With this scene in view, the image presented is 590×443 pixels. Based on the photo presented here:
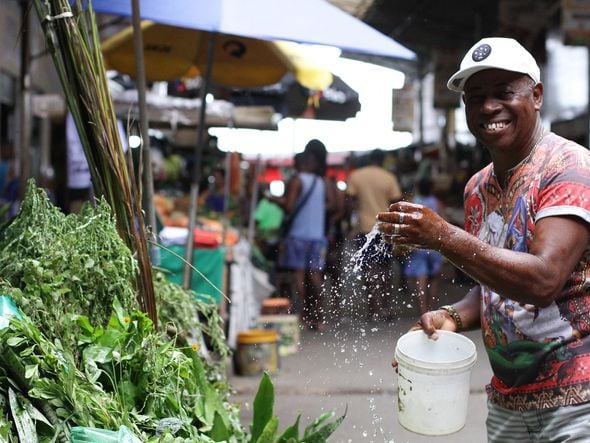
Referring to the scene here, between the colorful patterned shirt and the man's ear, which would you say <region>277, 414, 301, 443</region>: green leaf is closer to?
the colorful patterned shirt

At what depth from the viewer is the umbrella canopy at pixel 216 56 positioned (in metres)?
6.69

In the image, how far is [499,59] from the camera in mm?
2236

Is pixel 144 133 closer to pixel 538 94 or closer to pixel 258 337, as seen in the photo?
pixel 538 94

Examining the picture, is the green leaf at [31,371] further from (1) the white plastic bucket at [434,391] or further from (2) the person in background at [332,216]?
(2) the person in background at [332,216]

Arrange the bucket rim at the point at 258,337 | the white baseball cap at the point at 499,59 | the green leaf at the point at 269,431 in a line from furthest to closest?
the bucket rim at the point at 258,337, the green leaf at the point at 269,431, the white baseball cap at the point at 499,59

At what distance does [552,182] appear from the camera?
2156mm

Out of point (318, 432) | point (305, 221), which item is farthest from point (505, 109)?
point (305, 221)

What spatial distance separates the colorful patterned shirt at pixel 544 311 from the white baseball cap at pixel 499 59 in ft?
0.76

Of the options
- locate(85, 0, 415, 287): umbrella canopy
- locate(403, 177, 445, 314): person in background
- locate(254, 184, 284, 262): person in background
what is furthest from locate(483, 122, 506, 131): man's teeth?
locate(254, 184, 284, 262): person in background

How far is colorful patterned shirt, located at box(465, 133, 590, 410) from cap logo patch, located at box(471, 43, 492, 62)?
1.02ft

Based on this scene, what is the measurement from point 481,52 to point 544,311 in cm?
77

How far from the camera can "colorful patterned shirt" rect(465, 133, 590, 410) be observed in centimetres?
214

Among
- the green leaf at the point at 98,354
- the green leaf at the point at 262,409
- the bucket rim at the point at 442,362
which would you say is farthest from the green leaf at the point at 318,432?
the green leaf at the point at 98,354

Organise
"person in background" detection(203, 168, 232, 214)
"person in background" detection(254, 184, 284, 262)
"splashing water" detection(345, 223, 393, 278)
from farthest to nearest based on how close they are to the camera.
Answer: "person in background" detection(254, 184, 284, 262) < "person in background" detection(203, 168, 232, 214) < "splashing water" detection(345, 223, 393, 278)
